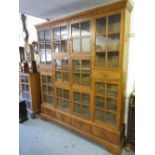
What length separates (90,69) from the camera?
7.04 ft

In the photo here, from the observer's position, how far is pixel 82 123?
236 centimetres

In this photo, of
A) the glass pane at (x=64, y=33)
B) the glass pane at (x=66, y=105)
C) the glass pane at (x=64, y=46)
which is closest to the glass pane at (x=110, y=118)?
the glass pane at (x=66, y=105)

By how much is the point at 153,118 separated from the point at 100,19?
5.74ft

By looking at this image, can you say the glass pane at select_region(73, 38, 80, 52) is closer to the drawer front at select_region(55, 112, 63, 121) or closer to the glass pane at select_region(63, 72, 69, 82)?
the glass pane at select_region(63, 72, 69, 82)

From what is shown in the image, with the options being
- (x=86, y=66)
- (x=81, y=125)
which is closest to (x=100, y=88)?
(x=86, y=66)

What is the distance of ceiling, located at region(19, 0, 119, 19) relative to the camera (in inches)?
86.6

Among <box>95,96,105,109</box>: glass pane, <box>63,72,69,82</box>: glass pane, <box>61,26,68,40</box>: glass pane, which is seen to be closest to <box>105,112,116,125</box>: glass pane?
<box>95,96,105,109</box>: glass pane

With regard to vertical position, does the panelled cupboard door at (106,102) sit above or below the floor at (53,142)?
above

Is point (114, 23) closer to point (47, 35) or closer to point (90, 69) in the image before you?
point (90, 69)

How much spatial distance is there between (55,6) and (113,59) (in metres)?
1.44

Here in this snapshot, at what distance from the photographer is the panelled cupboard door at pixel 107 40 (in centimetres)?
184

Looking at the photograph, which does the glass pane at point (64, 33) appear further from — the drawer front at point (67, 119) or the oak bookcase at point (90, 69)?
the drawer front at point (67, 119)
